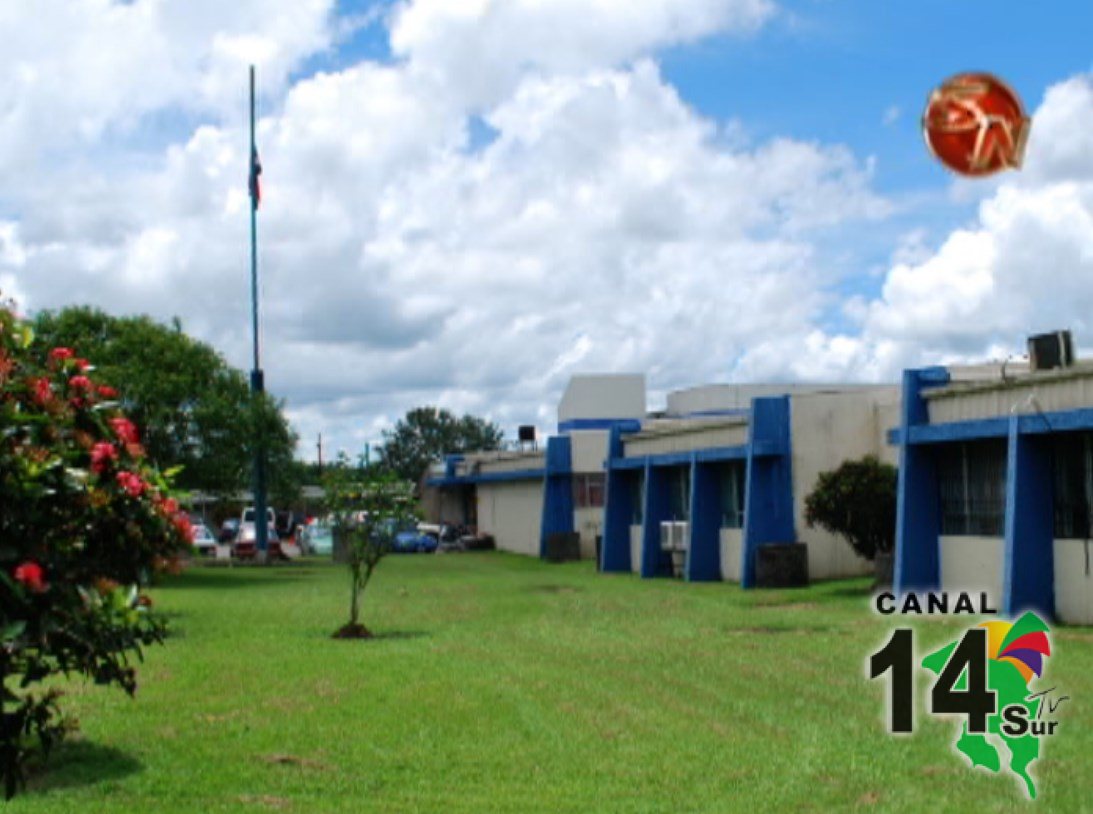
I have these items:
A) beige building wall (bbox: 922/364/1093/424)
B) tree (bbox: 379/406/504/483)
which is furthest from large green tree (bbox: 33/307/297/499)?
tree (bbox: 379/406/504/483)

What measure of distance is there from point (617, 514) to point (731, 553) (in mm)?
8893

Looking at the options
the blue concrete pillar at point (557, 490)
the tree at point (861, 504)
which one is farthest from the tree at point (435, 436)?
the tree at point (861, 504)

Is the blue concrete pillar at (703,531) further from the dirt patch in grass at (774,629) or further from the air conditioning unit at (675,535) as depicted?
the dirt patch in grass at (774,629)

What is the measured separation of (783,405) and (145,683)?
19.3m

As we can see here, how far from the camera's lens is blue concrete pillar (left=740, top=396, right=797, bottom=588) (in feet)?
108

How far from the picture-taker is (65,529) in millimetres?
6180

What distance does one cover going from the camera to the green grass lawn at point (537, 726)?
10.1 m

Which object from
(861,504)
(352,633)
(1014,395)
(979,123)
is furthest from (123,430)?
(861,504)

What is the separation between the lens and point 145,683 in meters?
16.4

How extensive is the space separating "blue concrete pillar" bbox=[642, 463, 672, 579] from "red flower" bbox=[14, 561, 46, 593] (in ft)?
112

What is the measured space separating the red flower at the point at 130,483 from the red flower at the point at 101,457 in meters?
0.08

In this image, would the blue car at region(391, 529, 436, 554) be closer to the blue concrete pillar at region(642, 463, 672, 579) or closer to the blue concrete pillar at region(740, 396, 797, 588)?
the blue concrete pillar at region(642, 463, 672, 579)

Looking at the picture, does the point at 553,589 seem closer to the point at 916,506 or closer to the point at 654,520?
the point at 654,520

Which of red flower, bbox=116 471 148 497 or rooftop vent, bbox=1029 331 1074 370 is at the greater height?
rooftop vent, bbox=1029 331 1074 370
